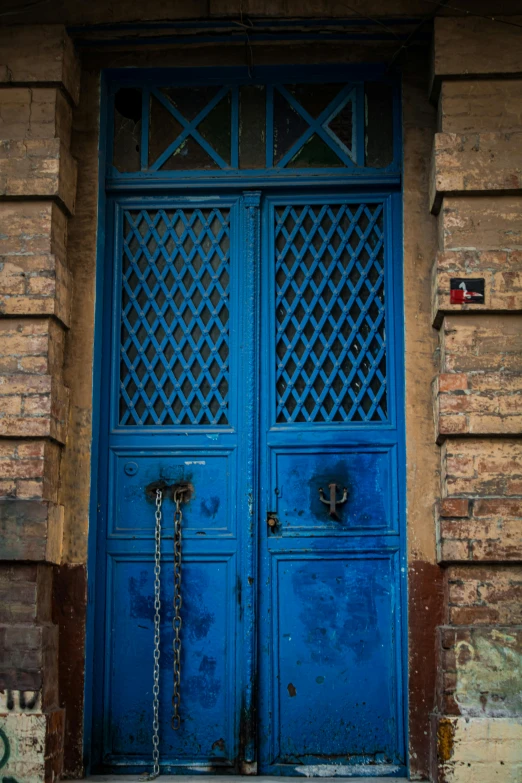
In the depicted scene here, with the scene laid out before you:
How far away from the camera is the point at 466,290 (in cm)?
516

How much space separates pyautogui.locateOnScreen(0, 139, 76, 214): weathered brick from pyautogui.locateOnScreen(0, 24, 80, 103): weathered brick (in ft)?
1.25

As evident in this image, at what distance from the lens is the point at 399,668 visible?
5.28 meters

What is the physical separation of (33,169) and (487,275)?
101 inches

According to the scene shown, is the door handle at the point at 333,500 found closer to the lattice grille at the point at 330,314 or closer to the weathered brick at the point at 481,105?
the lattice grille at the point at 330,314

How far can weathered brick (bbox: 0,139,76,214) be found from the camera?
5387 mm

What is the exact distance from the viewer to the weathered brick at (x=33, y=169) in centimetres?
539

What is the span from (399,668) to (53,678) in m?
1.86

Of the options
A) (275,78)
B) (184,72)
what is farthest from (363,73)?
(184,72)

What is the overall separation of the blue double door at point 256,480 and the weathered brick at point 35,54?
818 millimetres

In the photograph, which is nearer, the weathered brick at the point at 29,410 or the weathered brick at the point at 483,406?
the weathered brick at the point at 483,406

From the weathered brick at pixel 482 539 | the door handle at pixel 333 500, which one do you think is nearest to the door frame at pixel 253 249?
the door handle at pixel 333 500

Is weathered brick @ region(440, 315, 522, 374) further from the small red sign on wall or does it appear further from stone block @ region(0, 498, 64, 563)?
stone block @ region(0, 498, 64, 563)

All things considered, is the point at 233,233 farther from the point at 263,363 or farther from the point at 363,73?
the point at 363,73

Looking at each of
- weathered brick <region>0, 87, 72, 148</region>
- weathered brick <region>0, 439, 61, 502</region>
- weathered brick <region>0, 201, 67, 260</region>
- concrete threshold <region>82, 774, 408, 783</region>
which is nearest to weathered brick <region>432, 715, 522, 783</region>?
concrete threshold <region>82, 774, 408, 783</region>
